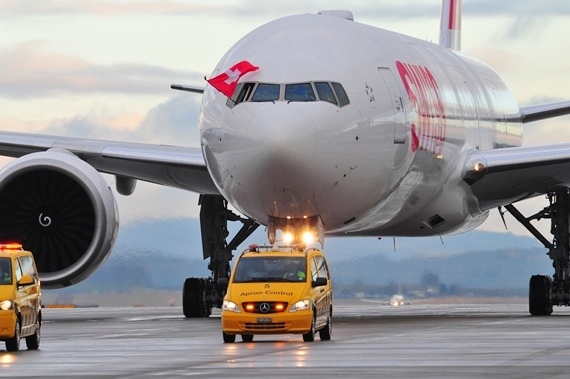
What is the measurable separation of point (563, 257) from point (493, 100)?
15.6 ft

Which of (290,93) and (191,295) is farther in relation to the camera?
(191,295)

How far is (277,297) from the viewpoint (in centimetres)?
2325

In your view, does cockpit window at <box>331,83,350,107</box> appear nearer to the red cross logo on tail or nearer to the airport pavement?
the red cross logo on tail

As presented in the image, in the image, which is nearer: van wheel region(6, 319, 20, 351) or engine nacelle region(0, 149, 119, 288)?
van wheel region(6, 319, 20, 351)

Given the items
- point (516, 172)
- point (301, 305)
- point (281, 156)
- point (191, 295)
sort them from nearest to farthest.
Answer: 1. point (301, 305)
2. point (281, 156)
3. point (516, 172)
4. point (191, 295)

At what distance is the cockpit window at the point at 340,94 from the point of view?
25.2 m

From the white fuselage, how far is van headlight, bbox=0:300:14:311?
4.74 m

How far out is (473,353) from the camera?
19.8 m

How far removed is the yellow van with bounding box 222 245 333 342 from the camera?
75.3 ft

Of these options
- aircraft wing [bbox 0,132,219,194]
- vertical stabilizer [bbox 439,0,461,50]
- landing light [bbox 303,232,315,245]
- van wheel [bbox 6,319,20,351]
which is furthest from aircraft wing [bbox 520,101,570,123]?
van wheel [bbox 6,319,20,351]

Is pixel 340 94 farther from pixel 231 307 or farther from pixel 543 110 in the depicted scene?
pixel 543 110

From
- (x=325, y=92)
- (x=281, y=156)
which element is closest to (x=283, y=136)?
(x=281, y=156)

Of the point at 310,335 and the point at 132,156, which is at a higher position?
the point at 132,156

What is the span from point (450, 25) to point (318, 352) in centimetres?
2458
